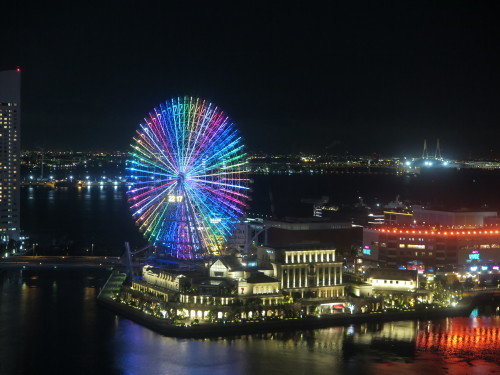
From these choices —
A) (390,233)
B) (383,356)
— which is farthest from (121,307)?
(390,233)

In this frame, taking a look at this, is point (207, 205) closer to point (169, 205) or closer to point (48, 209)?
point (169, 205)

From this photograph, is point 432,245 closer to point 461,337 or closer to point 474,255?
point 474,255

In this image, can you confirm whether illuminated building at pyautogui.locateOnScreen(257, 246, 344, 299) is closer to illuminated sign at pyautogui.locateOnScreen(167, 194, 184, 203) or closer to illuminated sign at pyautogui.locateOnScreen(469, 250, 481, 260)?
illuminated sign at pyautogui.locateOnScreen(167, 194, 184, 203)

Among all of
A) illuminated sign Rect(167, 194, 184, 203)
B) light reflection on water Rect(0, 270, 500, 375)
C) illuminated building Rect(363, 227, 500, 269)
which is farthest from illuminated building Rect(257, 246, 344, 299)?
illuminated building Rect(363, 227, 500, 269)

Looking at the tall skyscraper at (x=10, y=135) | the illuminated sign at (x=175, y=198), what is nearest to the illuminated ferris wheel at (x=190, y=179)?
the illuminated sign at (x=175, y=198)

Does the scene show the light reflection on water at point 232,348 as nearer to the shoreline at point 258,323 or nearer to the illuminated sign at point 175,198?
the shoreline at point 258,323
